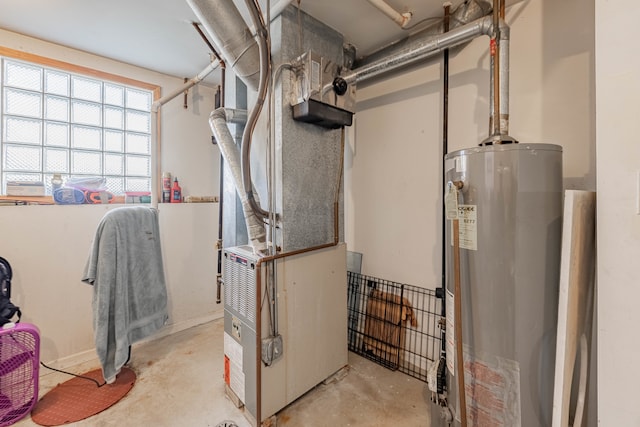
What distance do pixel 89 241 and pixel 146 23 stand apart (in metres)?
1.79

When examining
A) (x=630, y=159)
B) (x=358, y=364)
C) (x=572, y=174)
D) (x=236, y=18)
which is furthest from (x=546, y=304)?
(x=236, y=18)

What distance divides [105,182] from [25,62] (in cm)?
101

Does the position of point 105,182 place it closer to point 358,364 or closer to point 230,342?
point 230,342

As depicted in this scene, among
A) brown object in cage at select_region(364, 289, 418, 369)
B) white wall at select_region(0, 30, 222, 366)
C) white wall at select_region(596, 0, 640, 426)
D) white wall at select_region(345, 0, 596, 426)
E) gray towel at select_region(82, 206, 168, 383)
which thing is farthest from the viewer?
brown object in cage at select_region(364, 289, 418, 369)

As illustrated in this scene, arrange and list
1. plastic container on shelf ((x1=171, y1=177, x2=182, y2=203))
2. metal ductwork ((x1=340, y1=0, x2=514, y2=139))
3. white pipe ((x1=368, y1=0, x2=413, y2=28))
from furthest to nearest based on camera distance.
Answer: plastic container on shelf ((x1=171, y1=177, x2=182, y2=203)), white pipe ((x1=368, y1=0, x2=413, y2=28)), metal ductwork ((x1=340, y1=0, x2=514, y2=139))

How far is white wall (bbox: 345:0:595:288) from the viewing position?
1460mm

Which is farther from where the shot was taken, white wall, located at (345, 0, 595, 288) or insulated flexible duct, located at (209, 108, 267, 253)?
insulated flexible duct, located at (209, 108, 267, 253)

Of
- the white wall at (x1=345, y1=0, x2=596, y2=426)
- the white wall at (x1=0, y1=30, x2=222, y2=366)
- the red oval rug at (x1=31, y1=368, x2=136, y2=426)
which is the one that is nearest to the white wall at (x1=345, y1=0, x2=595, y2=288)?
the white wall at (x1=345, y1=0, x2=596, y2=426)

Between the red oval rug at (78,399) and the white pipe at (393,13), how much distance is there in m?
3.01

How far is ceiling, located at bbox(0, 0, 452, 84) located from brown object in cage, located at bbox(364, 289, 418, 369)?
2.07 m

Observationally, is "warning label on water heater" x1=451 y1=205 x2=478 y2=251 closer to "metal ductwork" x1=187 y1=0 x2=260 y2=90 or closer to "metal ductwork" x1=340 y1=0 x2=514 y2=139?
"metal ductwork" x1=340 y1=0 x2=514 y2=139

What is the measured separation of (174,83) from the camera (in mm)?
2791

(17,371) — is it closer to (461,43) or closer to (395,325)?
(395,325)

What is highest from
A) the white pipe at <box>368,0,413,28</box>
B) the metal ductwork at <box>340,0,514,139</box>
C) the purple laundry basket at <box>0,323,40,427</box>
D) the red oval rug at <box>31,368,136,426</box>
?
the white pipe at <box>368,0,413,28</box>
